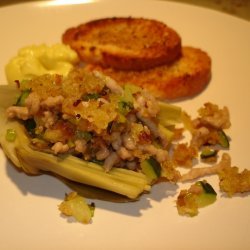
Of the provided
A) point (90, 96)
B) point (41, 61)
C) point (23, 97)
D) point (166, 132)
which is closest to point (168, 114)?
point (166, 132)

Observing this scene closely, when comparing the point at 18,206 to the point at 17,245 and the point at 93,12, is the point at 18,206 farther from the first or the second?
the point at 93,12

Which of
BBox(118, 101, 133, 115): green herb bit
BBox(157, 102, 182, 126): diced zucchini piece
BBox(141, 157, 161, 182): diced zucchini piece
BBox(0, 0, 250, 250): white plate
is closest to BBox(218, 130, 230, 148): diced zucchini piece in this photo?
BBox(0, 0, 250, 250): white plate

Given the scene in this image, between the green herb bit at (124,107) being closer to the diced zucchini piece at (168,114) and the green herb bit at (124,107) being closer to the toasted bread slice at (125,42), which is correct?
the diced zucchini piece at (168,114)

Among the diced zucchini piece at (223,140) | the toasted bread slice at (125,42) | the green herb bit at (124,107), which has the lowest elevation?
the diced zucchini piece at (223,140)

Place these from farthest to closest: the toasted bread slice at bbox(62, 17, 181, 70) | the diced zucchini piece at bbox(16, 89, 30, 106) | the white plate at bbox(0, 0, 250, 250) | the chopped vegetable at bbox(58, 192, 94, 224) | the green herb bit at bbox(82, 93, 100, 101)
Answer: the toasted bread slice at bbox(62, 17, 181, 70), the diced zucchini piece at bbox(16, 89, 30, 106), the green herb bit at bbox(82, 93, 100, 101), the chopped vegetable at bbox(58, 192, 94, 224), the white plate at bbox(0, 0, 250, 250)

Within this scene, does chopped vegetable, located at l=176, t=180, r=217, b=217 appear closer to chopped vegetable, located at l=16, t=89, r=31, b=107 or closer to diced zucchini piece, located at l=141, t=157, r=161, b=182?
diced zucchini piece, located at l=141, t=157, r=161, b=182

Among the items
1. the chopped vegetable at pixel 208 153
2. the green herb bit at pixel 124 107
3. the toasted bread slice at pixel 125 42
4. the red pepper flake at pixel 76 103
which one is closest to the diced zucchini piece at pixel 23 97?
the red pepper flake at pixel 76 103

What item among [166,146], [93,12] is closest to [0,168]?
[166,146]
